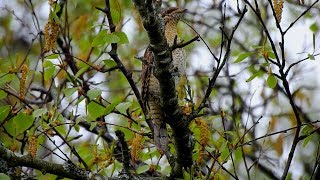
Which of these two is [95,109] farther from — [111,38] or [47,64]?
[111,38]

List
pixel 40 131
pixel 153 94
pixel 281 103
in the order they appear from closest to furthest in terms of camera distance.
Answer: pixel 40 131 → pixel 153 94 → pixel 281 103

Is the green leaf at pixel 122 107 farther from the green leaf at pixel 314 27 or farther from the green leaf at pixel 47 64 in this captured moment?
the green leaf at pixel 314 27

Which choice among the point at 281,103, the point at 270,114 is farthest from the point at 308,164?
the point at 281,103

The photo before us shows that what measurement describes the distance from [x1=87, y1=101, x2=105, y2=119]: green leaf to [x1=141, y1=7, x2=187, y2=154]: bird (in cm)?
38

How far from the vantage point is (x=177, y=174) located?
10.9 ft

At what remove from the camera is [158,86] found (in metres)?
3.75

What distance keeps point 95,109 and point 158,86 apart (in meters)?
A: 0.59

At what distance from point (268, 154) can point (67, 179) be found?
9.53ft

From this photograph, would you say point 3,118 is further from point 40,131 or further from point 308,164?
point 308,164

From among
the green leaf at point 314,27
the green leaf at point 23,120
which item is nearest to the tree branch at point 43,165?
the green leaf at point 23,120

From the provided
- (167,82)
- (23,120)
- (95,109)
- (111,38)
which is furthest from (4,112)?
(167,82)

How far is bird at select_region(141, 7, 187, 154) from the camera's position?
3.55m

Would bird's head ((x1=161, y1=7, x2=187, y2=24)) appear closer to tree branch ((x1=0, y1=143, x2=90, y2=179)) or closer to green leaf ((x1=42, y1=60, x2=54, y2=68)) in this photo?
green leaf ((x1=42, y1=60, x2=54, y2=68))

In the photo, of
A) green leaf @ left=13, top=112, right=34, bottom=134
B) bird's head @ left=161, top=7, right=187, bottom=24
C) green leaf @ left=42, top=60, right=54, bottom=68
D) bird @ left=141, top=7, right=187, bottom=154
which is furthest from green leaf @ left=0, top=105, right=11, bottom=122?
bird's head @ left=161, top=7, right=187, bottom=24
